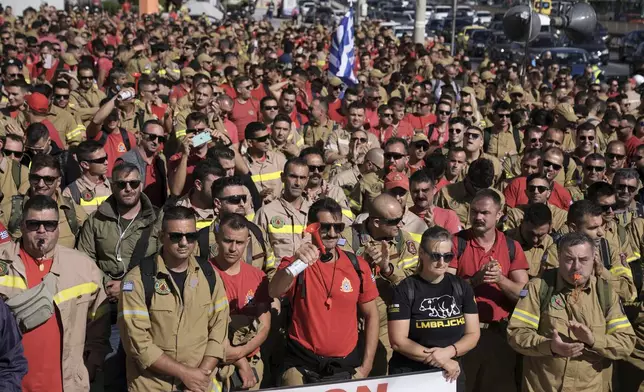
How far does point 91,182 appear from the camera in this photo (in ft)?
26.8

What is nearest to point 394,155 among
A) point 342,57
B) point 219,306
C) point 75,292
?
point 219,306

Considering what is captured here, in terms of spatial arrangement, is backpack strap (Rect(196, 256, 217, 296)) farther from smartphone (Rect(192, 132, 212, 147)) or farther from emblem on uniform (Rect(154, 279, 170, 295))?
smartphone (Rect(192, 132, 212, 147))

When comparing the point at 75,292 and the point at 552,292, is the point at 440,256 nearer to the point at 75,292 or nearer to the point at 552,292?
the point at 552,292

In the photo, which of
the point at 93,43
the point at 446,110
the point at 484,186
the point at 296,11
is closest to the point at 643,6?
the point at 296,11

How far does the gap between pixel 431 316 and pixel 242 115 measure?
7443 mm

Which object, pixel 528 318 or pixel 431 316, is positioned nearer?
pixel 431 316

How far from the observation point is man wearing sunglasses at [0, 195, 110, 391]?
5.64 m

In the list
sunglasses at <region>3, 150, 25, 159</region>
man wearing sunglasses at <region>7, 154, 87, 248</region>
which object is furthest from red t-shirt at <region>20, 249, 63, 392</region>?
sunglasses at <region>3, 150, 25, 159</region>

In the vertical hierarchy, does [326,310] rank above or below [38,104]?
below

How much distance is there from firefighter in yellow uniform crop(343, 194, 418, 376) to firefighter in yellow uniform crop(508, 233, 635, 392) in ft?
3.41

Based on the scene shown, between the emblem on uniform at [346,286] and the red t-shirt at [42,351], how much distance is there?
1837mm

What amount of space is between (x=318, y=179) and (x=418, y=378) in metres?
3.02

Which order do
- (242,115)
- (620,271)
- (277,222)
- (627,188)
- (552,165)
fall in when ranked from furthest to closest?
(242,115) → (552,165) → (627,188) → (277,222) → (620,271)

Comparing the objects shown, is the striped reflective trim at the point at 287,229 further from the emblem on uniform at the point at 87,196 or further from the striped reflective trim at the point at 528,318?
the striped reflective trim at the point at 528,318
